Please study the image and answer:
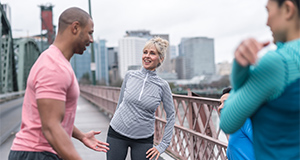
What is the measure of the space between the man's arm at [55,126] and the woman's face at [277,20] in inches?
39.6

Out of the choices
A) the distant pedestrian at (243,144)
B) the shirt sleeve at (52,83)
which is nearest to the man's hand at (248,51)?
the shirt sleeve at (52,83)

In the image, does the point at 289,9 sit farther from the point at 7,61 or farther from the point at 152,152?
the point at 7,61

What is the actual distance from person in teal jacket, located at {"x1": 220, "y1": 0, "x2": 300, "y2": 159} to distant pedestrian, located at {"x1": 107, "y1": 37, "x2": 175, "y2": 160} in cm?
168

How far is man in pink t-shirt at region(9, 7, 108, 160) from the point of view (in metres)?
1.67

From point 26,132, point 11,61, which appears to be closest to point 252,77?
point 26,132

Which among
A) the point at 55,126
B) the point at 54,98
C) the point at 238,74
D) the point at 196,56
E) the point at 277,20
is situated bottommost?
the point at 55,126

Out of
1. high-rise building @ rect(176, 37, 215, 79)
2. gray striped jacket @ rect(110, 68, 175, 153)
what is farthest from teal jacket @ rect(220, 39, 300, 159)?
high-rise building @ rect(176, 37, 215, 79)

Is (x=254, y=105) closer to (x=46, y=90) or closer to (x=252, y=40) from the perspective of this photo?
(x=252, y=40)

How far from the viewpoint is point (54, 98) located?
1658mm

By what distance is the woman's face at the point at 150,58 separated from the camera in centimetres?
322

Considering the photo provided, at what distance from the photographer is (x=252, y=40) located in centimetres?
124

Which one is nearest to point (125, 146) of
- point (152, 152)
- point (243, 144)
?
point (152, 152)

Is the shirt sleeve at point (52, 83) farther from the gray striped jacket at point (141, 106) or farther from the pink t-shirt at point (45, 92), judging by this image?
the gray striped jacket at point (141, 106)

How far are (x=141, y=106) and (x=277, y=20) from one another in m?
1.85
